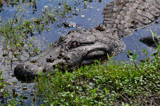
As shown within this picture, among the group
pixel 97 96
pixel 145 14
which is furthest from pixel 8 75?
pixel 145 14

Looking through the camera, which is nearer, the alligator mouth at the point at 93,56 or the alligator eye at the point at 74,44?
the alligator eye at the point at 74,44

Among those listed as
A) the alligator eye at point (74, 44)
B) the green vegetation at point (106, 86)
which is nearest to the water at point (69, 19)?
the green vegetation at point (106, 86)

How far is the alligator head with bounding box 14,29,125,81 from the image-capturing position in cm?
529

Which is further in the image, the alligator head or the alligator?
the alligator

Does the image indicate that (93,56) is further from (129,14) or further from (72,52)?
(129,14)

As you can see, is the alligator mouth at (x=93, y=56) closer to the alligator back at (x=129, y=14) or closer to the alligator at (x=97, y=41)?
the alligator at (x=97, y=41)

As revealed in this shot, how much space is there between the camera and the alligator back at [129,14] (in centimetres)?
775

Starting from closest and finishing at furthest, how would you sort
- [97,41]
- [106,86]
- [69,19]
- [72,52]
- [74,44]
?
1. [106,86]
2. [72,52]
3. [74,44]
4. [97,41]
5. [69,19]

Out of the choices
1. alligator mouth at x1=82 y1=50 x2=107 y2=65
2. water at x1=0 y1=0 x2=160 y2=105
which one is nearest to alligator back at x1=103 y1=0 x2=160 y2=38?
water at x1=0 y1=0 x2=160 y2=105

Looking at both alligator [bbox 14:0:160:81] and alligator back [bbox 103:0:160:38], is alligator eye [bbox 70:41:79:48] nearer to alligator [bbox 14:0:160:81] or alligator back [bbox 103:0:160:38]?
alligator [bbox 14:0:160:81]

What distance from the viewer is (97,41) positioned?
21.6 feet

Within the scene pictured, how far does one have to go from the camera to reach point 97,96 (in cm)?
427

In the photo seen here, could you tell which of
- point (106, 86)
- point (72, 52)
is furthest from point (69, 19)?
point (106, 86)

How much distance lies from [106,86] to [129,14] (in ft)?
13.2
